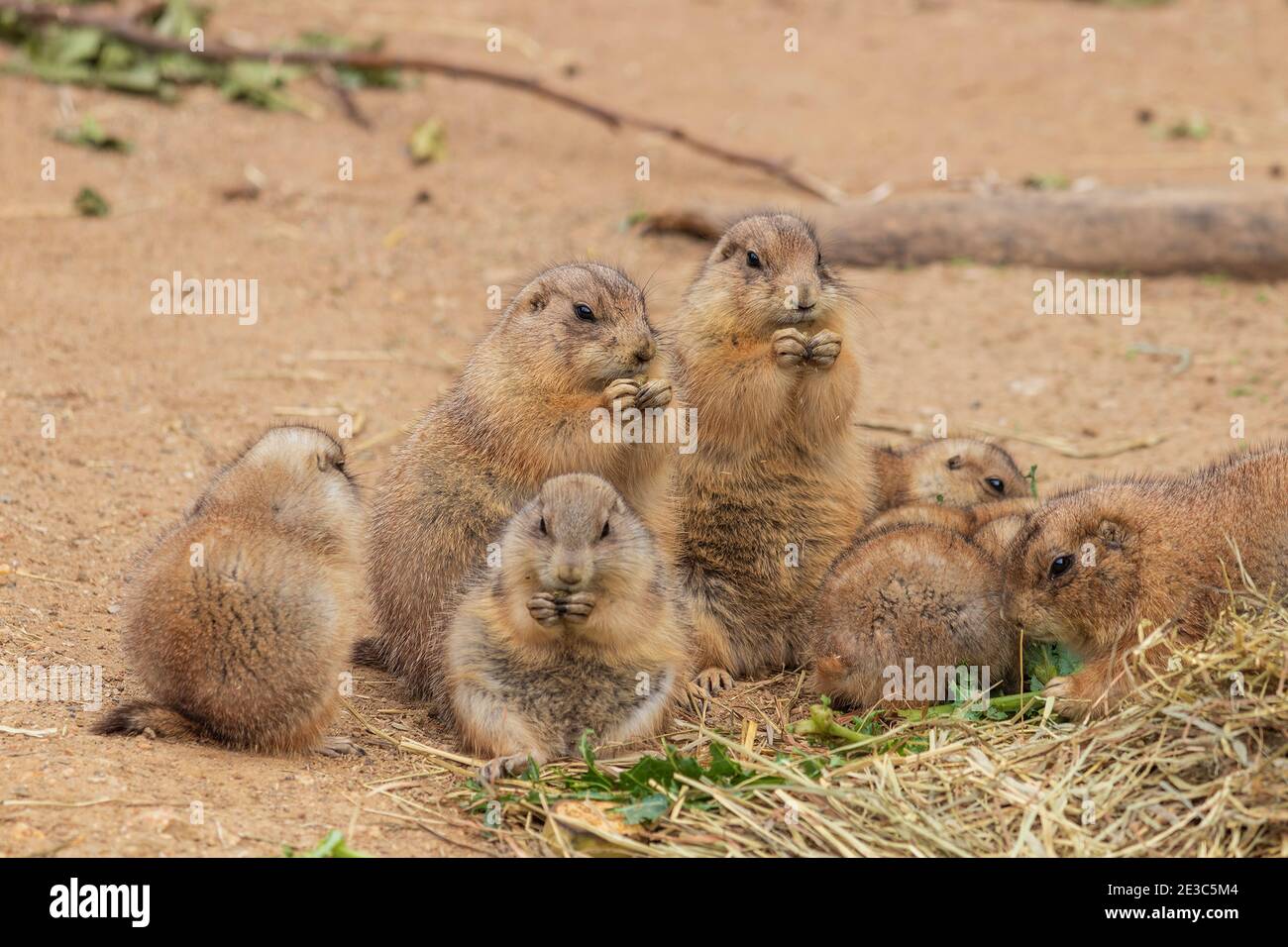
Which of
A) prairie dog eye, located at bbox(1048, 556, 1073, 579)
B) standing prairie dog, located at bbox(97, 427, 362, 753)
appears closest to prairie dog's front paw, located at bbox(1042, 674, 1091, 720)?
prairie dog eye, located at bbox(1048, 556, 1073, 579)

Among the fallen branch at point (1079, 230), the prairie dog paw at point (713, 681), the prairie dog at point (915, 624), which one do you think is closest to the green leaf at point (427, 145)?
the fallen branch at point (1079, 230)

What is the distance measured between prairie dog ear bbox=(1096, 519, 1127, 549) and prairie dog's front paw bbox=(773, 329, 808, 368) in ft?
6.22

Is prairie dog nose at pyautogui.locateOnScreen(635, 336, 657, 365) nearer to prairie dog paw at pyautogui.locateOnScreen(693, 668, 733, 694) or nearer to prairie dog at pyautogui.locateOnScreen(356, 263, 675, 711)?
prairie dog at pyautogui.locateOnScreen(356, 263, 675, 711)

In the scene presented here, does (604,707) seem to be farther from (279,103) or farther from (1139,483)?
(279,103)

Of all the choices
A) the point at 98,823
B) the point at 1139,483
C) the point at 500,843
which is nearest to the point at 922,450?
the point at 1139,483

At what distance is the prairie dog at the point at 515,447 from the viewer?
22.9 ft

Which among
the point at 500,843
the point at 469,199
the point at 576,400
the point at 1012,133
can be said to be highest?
the point at 1012,133

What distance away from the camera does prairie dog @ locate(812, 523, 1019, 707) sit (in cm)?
667

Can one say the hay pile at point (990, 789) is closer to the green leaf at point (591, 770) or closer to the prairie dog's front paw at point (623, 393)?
the green leaf at point (591, 770)

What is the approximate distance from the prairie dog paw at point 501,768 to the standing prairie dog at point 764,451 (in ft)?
5.98

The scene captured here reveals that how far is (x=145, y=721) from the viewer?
5.90 meters
